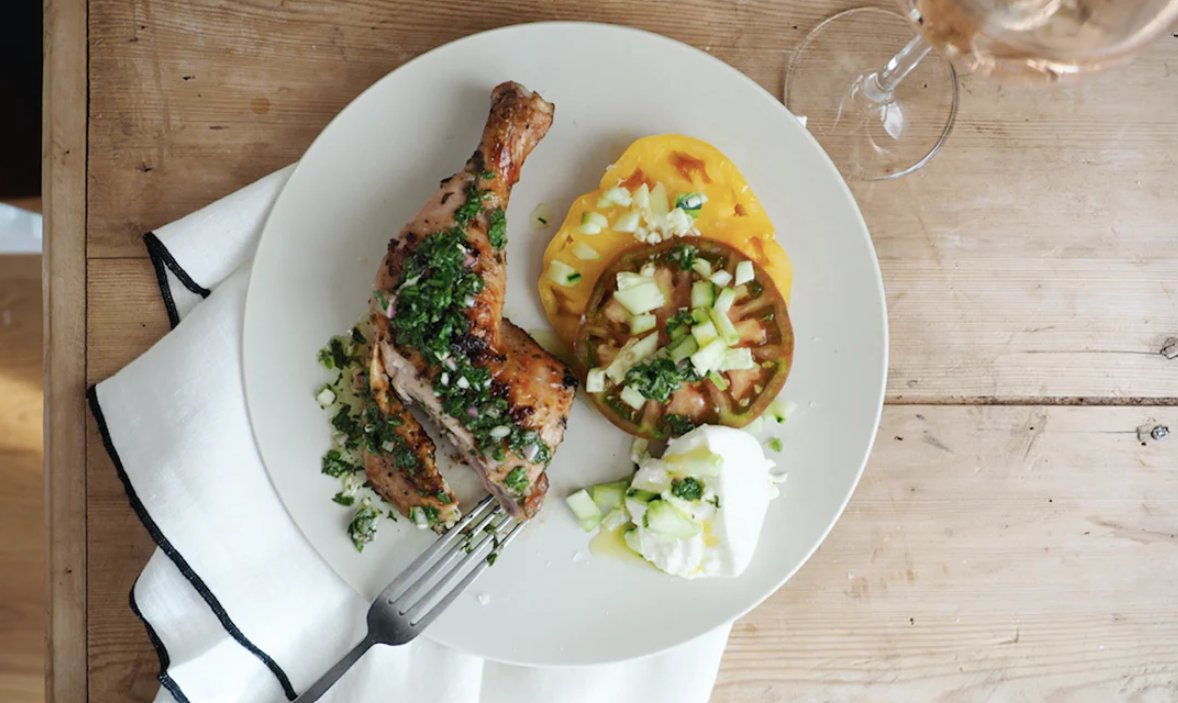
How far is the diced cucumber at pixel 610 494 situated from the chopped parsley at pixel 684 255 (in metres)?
0.69

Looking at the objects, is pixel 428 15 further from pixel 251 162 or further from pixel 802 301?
pixel 802 301

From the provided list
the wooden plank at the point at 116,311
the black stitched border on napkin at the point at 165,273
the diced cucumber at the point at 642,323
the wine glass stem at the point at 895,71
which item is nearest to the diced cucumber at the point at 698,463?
the diced cucumber at the point at 642,323


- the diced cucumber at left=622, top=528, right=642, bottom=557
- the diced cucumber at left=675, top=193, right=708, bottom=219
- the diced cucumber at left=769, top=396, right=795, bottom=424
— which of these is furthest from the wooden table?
the diced cucumber at left=675, top=193, right=708, bottom=219

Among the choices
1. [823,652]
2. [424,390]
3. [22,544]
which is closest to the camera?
[424,390]

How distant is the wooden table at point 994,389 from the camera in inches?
109

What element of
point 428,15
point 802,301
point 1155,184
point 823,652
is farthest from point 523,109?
point 1155,184

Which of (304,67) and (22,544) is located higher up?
(304,67)

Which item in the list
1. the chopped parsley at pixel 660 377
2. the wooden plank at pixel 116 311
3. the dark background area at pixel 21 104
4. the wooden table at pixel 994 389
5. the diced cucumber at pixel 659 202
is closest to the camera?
the chopped parsley at pixel 660 377

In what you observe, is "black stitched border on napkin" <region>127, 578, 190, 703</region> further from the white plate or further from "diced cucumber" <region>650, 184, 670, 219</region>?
"diced cucumber" <region>650, 184, 670, 219</region>

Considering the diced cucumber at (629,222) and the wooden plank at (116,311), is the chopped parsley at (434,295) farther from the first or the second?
the wooden plank at (116,311)

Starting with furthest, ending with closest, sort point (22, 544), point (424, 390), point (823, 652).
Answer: point (22, 544)
point (823, 652)
point (424, 390)

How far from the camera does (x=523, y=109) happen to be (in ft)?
8.02

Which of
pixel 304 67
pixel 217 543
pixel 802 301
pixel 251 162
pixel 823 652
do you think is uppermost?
pixel 304 67

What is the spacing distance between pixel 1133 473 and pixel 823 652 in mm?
1227
